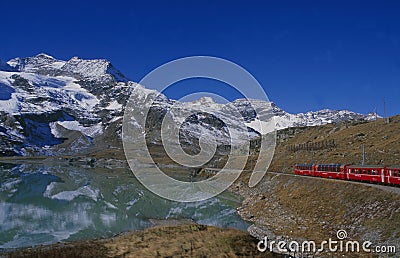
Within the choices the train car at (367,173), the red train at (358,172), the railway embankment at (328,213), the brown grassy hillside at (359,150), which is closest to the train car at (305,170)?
the red train at (358,172)

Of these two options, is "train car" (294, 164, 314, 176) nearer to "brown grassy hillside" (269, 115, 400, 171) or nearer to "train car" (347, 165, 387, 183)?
"brown grassy hillside" (269, 115, 400, 171)

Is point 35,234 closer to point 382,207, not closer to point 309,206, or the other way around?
point 309,206

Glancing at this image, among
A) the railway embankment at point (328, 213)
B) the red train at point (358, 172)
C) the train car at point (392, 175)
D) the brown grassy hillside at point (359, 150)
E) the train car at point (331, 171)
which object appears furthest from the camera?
the brown grassy hillside at point (359, 150)

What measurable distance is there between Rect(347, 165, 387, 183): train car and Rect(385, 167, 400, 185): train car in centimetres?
82

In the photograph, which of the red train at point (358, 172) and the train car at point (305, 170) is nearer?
the red train at point (358, 172)

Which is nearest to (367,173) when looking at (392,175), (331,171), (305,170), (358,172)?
(358,172)

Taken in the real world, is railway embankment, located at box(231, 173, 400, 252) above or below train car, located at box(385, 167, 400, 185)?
below

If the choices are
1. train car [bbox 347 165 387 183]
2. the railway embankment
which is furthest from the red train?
the railway embankment

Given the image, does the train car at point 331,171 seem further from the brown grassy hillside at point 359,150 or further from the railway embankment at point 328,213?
the brown grassy hillside at point 359,150

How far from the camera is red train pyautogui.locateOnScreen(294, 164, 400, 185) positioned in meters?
40.1

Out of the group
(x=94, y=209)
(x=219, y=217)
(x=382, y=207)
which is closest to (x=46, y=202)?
(x=94, y=209)

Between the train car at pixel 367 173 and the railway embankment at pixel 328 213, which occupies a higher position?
the train car at pixel 367 173

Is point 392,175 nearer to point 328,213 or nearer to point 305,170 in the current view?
point 328,213

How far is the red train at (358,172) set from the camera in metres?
40.1
